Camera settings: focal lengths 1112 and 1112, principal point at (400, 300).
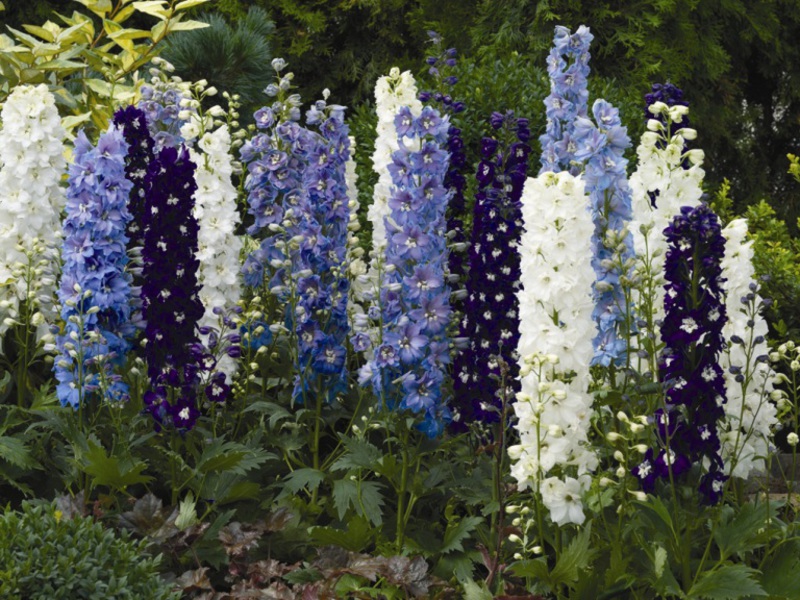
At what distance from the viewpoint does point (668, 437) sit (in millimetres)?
3320

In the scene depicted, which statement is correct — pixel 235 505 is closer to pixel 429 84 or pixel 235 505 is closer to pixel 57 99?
pixel 57 99

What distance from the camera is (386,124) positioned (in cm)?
478

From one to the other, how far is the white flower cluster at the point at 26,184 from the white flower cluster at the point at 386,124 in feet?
4.40

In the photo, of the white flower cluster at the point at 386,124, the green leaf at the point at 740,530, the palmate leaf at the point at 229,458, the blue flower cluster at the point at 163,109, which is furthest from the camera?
the white flower cluster at the point at 386,124

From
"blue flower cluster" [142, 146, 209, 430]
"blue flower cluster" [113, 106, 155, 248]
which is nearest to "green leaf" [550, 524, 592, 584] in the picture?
"blue flower cluster" [142, 146, 209, 430]

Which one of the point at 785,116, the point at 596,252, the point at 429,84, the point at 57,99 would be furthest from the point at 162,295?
the point at 785,116

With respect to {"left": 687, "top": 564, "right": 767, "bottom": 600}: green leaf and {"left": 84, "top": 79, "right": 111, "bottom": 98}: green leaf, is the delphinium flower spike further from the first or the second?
{"left": 84, "top": 79, "right": 111, "bottom": 98}: green leaf

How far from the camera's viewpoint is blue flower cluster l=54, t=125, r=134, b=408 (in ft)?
13.5

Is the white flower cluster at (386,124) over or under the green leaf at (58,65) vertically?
under

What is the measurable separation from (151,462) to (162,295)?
0.64 metres

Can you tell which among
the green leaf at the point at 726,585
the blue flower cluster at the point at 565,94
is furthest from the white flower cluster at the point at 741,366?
the blue flower cluster at the point at 565,94

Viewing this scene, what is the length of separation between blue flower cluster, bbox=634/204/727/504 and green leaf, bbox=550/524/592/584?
0.34m

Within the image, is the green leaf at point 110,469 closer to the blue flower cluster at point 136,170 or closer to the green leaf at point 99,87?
the blue flower cluster at point 136,170

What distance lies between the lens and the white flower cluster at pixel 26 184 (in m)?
4.58
